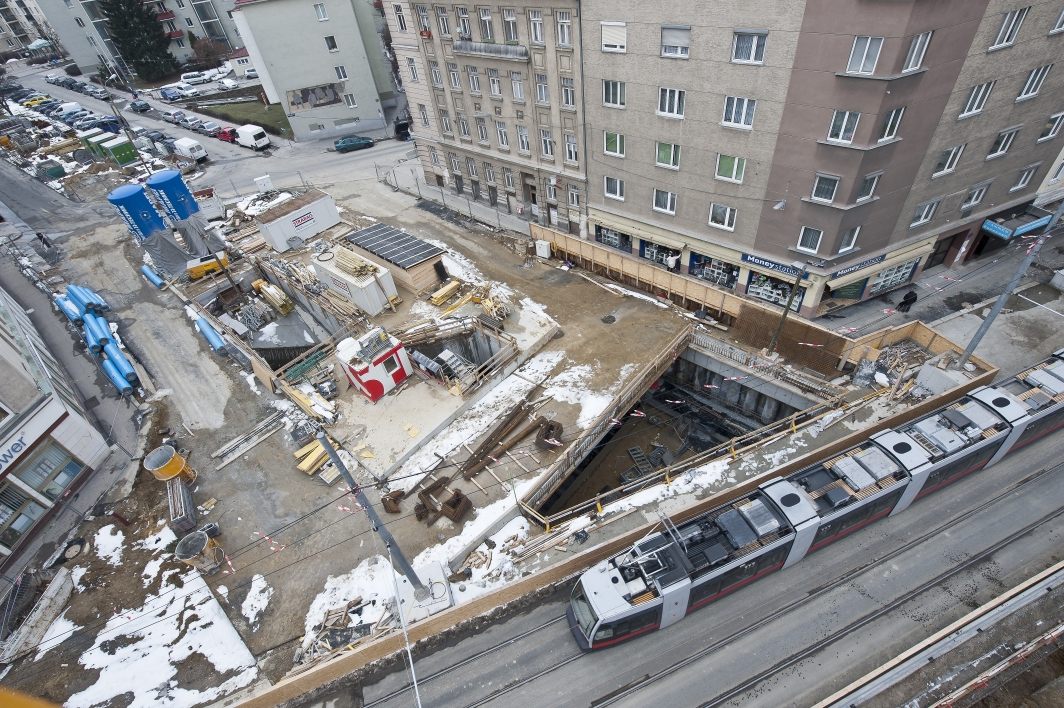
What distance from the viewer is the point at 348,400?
92.8 feet

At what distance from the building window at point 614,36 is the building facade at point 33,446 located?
3466 centimetres

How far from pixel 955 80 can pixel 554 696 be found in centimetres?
3219

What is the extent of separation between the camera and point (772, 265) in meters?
29.3

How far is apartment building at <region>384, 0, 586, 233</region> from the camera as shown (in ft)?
104

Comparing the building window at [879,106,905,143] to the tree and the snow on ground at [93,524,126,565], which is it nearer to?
the snow on ground at [93,524,126,565]

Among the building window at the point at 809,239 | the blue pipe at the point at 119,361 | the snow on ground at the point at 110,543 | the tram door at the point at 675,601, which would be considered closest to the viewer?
the tram door at the point at 675,601

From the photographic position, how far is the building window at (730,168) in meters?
27.5

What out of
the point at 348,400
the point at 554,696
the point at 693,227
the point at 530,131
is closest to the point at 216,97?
the point at 530,131

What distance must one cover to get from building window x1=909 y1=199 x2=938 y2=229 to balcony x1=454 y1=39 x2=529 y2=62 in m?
25.3

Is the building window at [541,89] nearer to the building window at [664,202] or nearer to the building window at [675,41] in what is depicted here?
the building window at [675,41]

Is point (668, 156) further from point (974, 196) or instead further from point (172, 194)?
point (172, 194)

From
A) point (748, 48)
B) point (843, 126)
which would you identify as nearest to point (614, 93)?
point (748, 48)

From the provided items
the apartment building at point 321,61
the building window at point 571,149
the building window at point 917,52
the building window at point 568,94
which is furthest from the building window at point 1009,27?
the apartment building at point 321,61

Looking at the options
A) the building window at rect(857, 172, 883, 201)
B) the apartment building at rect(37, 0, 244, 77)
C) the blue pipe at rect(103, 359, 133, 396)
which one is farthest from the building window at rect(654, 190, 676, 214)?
the apartment building at rect(37, 0, 244, 77)
